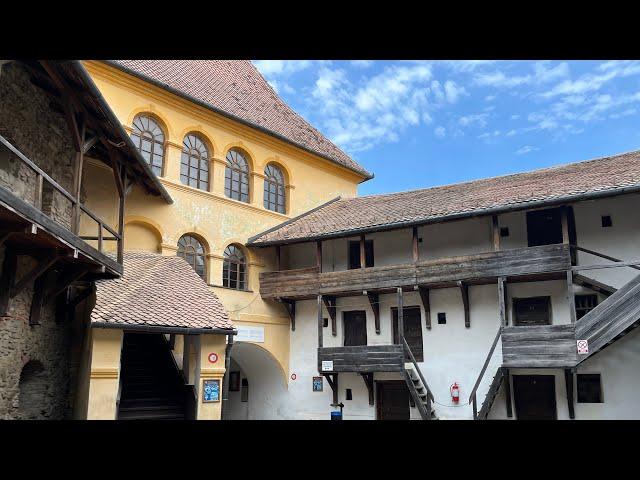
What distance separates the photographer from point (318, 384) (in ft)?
57.8

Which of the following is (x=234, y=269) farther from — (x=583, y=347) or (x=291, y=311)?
(x=583, y=347)

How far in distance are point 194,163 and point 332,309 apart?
604cm

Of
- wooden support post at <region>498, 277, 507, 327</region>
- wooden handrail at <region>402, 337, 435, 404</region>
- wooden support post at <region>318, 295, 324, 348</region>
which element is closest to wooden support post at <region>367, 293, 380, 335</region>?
wooden handrail at <region>402, 337, 435, 404</region>

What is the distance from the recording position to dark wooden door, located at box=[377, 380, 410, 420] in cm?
→ 1641

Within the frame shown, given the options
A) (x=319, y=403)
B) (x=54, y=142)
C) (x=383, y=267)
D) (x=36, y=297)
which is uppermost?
(x=54, y=142)

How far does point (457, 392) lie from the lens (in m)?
15.2

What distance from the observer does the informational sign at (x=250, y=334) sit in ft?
56.1

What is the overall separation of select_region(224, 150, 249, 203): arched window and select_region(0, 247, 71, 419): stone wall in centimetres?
779

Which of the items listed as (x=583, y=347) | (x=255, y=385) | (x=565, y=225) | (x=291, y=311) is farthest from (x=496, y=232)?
(x=255, y=385)

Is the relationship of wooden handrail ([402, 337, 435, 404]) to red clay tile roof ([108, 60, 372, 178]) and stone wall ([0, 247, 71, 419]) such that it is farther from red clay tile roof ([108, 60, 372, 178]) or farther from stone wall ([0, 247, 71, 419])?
stone wall ([0, 247, 71, 419])

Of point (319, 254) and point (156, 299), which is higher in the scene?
point (319, 254)

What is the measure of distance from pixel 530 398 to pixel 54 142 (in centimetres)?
1234

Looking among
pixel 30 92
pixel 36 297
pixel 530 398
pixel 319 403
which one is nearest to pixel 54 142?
pixel 30 92
